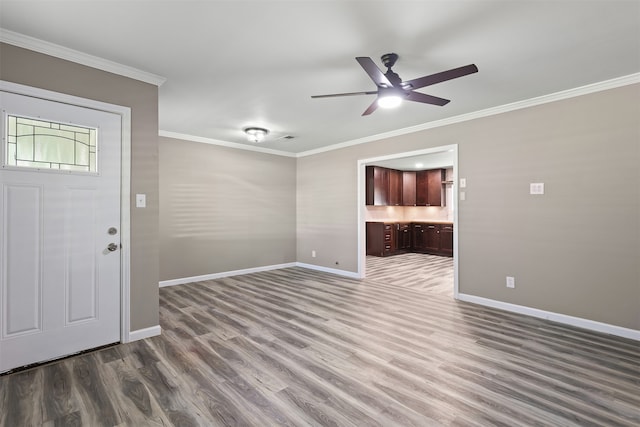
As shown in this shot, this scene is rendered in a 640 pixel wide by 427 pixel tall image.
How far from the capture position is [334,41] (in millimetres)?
2387

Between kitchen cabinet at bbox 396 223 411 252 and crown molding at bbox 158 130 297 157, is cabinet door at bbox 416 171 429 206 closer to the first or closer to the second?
kitchen cabinet at bbox 396 223 411 252

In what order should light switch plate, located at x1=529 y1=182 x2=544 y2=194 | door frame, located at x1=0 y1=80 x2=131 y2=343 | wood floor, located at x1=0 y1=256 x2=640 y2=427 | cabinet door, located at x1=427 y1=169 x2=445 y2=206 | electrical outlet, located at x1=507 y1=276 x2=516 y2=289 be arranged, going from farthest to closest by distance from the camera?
cabinet door, located at x1=427 y1=169 x2=445 y2=206
electrical outlet, located at x1=507 y1=276 x2=516 y2=289
light switch plate, located at x1=529 y1=182 x2=544 y2=194
door frame, located at x1=0 y1=80 x2=131 y2=343
wood floor, located at x1=0 y1=256 x2=640 y2=427

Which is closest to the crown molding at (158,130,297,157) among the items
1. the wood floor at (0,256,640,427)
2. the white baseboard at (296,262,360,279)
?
the white baseboard at (296,262,360,279)

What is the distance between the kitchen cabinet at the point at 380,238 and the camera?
26.6 ft

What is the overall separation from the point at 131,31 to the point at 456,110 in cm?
365

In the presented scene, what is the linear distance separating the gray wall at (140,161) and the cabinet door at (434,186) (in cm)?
762

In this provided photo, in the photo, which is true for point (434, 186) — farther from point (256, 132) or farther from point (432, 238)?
point (256, 132)

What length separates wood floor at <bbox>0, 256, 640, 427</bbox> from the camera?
72.9 inches

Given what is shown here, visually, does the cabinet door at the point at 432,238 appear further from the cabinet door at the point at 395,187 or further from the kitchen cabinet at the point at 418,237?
the cabinet door at the point at 395,187

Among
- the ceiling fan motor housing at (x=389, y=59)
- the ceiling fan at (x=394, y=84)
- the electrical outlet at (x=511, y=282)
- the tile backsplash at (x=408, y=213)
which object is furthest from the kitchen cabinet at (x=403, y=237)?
the ceiling fan motor housing at (x=389, y=59)

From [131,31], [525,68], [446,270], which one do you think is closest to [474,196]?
[525,68]

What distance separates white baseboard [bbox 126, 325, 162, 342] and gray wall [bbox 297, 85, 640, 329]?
12.5ft

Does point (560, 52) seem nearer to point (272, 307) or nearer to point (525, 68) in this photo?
point (525, 68)

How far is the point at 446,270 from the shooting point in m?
6.27
